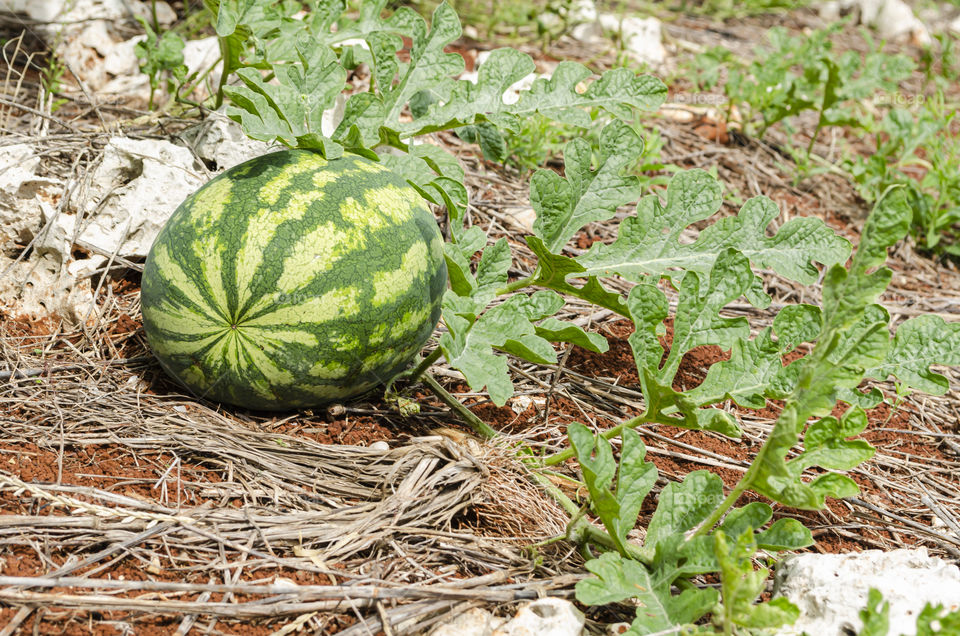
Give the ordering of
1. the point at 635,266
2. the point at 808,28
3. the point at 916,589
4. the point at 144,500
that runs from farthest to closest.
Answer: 1. the point at 808,28
2. the point at 635,266
3. the point at 144,500
4. the point at 916,589

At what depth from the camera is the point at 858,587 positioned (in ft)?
5.90

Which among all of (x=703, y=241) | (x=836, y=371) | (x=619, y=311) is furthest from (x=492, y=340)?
(x=836, y=371)

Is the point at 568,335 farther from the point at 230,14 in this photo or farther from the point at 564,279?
the point at 230,14

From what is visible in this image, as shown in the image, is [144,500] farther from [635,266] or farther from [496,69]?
[496,69]

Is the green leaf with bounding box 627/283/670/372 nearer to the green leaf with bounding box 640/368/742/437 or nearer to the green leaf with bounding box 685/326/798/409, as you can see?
the green leaf with bounding box 640/368/742/437

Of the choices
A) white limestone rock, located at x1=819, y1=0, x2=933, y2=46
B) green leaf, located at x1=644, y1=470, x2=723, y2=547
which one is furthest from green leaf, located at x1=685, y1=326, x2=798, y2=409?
white limestone rock, located at x1=819, y1=0, x2=933, y2=46

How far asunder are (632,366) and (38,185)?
7.47ft

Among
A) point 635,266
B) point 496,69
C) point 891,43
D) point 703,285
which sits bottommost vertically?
point 891,43

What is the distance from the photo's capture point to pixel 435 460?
7.22ft

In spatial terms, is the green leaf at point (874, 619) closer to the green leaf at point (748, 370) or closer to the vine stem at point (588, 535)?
the vine stem at point (588, 535)

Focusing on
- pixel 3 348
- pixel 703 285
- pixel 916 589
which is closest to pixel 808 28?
pixel 703 285

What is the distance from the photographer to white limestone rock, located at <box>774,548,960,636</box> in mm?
1770

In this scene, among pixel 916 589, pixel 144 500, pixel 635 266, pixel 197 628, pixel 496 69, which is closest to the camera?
pixel 197 628

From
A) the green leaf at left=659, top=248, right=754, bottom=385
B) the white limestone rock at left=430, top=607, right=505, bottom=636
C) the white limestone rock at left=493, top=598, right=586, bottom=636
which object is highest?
the green leaf at left=659, top=248, right=754, bottom=385
